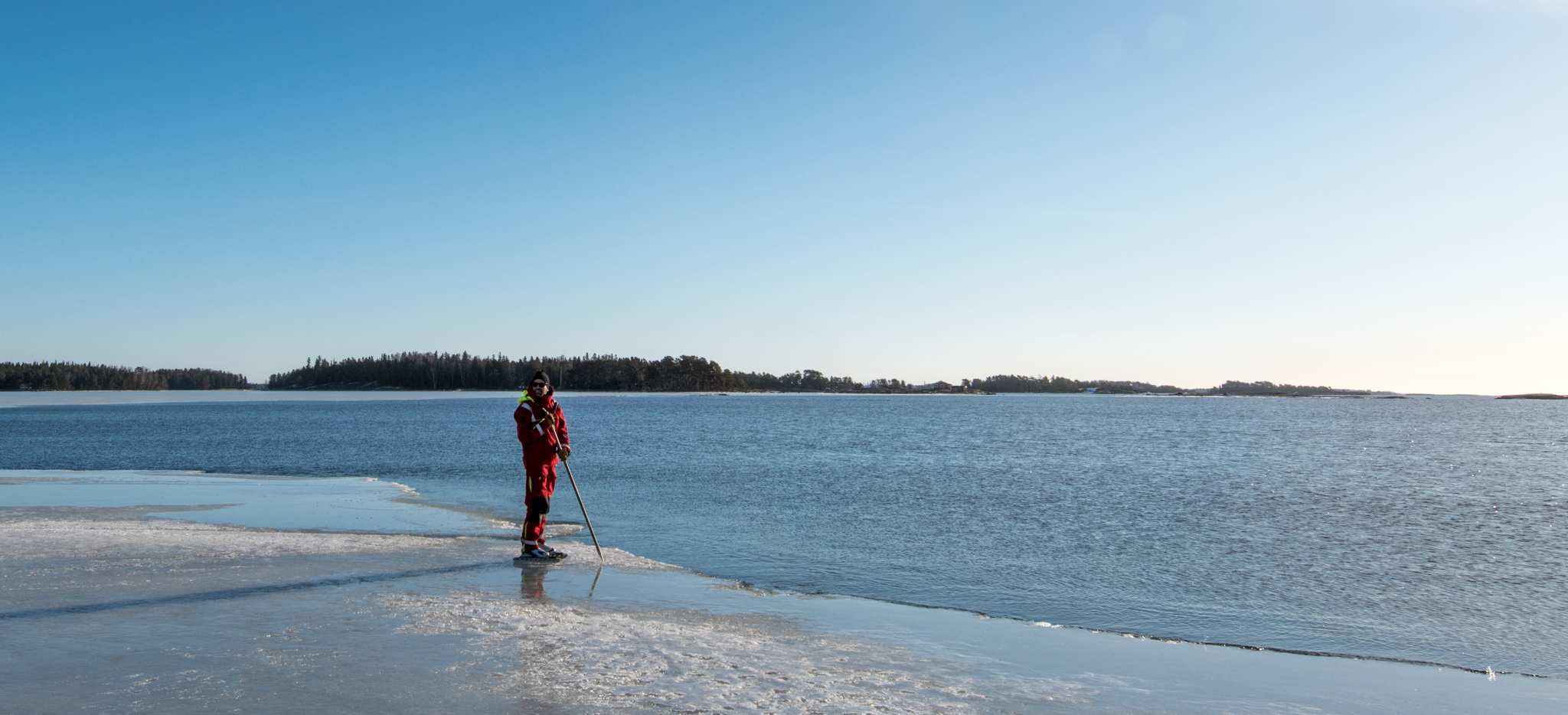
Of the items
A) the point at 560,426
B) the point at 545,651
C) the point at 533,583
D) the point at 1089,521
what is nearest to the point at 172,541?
the point at 560,426

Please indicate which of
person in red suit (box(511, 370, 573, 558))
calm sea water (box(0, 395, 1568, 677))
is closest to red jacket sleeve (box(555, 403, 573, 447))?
person in red suit (box(511, 370, 573, 558))

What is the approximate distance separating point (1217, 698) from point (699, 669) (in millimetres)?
3346

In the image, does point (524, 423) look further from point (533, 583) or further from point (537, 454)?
point (533, 583)

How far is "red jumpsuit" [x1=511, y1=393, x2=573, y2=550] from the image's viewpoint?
32.4 feet

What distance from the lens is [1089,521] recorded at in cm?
1612

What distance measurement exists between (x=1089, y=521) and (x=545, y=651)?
40.1 ft

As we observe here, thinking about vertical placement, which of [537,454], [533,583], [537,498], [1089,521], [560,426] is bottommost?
[1089,521]

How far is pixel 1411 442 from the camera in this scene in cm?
4912

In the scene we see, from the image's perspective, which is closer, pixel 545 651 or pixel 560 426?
pixel 545 651

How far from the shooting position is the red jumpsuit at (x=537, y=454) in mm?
9883

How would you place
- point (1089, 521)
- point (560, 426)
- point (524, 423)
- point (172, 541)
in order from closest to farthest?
point (524, 423) < point (560, 426) < point (172, 541) < point (1089, 521)

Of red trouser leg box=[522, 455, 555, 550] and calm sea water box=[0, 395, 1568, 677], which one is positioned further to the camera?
red trouser leg box=[522, 455, 555, 550]

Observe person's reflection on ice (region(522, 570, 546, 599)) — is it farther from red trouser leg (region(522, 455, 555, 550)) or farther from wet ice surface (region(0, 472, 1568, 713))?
red trouser leg (region(522, 455, 555, 550))

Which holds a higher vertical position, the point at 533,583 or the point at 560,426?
the point at 560,426
